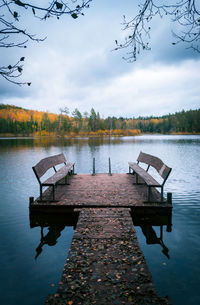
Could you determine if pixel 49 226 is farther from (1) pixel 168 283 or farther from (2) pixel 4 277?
(1) pixel 168 283

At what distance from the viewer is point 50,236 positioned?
612 centimetres

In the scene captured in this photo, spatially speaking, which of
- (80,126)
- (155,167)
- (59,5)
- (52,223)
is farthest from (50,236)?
(80,126)

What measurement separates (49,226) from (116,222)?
2580 millimetres

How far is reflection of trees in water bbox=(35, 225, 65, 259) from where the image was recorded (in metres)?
5.57

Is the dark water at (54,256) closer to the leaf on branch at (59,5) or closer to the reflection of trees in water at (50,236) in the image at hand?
the reflection of trees in water at (50,236)

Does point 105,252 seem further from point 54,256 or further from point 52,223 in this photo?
point 52,223

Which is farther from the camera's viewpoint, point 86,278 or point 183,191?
point 183,191

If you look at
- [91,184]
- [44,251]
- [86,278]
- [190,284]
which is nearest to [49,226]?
[44,251]

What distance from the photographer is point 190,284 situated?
4008mm

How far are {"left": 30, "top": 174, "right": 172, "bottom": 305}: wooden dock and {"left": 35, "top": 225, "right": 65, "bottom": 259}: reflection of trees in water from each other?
51cm

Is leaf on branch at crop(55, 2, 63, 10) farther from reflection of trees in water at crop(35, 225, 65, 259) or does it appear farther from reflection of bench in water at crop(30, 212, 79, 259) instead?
reflection of bench in water at crop(30, 212, 79, 259)

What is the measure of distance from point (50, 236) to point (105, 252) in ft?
8.97

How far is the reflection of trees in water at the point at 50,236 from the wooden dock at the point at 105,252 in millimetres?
508

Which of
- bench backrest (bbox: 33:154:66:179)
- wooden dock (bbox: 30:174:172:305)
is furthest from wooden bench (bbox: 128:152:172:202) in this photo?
bench backrest (bbox: 33:154:66:179)
